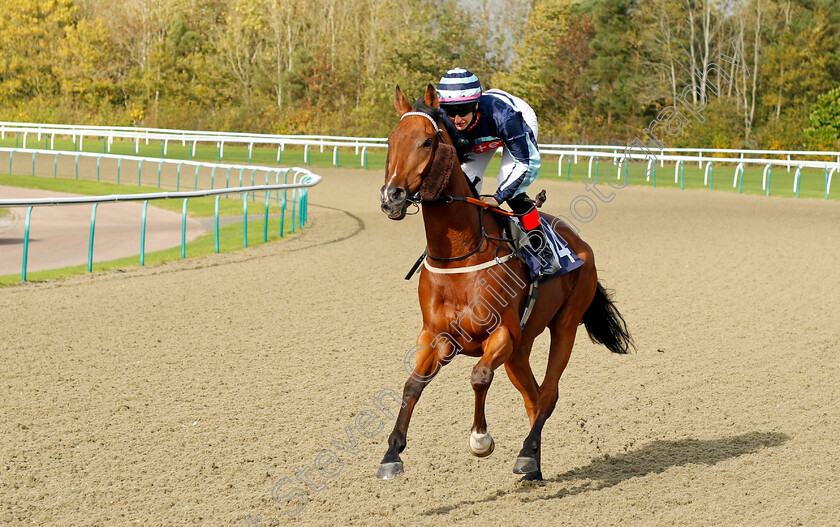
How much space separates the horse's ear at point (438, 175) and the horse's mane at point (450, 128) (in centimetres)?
15

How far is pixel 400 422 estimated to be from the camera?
4.34m

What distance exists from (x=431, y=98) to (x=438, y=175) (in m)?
0.34

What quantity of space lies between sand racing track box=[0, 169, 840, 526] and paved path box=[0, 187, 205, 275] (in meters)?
2.63

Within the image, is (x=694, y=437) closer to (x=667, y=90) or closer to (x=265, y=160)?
(x=265, y=160)

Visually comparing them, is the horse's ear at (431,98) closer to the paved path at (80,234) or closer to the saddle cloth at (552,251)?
the saddle cloth at (552,251)

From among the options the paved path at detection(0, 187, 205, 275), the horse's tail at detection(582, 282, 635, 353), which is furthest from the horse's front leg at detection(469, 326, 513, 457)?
the paved path at detection(0, 187, 205, 275)

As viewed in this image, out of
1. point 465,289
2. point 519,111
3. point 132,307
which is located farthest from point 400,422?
point 132,307

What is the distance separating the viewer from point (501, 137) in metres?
4.68

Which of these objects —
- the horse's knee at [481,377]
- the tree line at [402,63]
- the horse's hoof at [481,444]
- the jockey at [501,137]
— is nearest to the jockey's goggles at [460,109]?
the jockey at [501,137]

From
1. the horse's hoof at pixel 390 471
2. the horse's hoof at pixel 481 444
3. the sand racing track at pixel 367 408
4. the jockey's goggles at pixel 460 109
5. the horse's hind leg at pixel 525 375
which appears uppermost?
the jockey's goggles at pixel 460 109

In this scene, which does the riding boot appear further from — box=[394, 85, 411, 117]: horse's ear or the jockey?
box=[394, 85, 411, 117]: horse's ear

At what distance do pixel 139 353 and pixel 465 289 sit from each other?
4.07m

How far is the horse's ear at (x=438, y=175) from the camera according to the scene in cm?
410

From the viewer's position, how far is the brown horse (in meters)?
4.02
